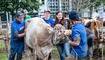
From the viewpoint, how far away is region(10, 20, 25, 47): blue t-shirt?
11.7ft

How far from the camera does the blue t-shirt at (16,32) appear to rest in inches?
140

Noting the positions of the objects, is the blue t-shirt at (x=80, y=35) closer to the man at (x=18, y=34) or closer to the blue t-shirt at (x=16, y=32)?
the man at (x=18, y=34)

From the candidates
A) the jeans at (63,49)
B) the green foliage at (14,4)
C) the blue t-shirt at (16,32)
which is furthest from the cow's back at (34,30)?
the green foliage at (14,4)

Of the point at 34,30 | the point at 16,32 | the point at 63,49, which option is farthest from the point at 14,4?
the point at 34,30

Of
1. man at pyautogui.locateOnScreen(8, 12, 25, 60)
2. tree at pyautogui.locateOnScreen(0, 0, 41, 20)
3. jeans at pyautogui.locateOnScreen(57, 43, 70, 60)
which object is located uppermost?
tree at pyautogui.locateOnScreen(0, 0, 41, 20)

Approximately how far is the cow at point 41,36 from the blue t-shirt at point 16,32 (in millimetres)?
491

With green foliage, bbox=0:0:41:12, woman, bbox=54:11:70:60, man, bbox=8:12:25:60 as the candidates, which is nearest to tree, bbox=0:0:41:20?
green foliage, bbox=0:0:41:12

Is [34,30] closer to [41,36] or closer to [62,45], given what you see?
[41,36]

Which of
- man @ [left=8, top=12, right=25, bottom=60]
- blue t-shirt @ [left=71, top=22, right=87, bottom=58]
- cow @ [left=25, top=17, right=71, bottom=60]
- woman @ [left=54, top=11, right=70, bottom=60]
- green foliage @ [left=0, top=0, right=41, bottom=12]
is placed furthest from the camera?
green foliage @ [left=0, top=0, right=41, bottom=12]

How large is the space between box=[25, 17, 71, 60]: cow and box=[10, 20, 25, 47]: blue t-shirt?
0.49 metres

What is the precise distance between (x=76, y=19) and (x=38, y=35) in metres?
0.85

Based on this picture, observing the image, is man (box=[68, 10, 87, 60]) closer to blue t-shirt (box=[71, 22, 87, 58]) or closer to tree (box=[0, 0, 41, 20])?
blue t-shirt (box=[71, 22, 87, 58])

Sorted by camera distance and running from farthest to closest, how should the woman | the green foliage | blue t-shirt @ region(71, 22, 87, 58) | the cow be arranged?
1. the green foliage
2. the woman
3. blue t-shirt @ region(71, 22, 87, 58)
4. the cow

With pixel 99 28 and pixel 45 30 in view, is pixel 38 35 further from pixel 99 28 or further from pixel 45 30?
pixel 99 28
